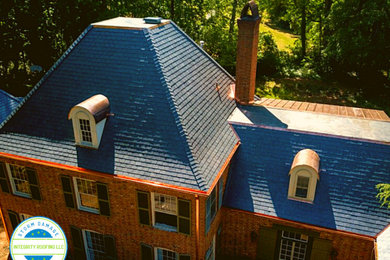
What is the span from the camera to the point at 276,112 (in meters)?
19.5

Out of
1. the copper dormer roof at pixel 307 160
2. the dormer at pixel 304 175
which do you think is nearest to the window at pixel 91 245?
the dormer at pixel 304 175

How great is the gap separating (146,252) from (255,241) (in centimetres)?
508

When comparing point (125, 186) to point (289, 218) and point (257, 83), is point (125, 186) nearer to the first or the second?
point (289, 218)

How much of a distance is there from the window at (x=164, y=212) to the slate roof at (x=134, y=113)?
3.60 ft

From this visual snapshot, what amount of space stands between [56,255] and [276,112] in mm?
12956

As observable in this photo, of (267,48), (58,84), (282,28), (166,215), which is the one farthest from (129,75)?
→ (282,28)

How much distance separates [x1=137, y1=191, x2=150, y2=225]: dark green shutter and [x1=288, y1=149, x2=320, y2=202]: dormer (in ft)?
20.3

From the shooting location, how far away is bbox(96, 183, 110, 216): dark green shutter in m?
15.0

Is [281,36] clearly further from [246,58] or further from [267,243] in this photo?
[267,243]

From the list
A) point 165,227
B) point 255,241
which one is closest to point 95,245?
point 165,227

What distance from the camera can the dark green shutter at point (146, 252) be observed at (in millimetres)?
15578

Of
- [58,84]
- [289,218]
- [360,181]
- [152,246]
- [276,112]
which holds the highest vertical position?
[58,84]

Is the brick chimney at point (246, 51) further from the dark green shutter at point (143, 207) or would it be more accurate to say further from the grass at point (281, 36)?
the grass at point (281, 36)

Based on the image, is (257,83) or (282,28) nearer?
(257,83)
